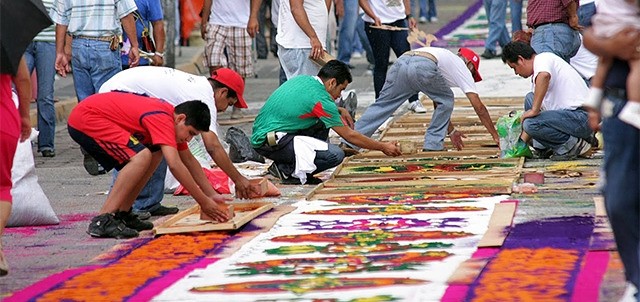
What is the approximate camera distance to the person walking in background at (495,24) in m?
20.3

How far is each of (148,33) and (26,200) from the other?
13.8 feet

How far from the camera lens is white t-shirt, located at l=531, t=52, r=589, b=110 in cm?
1102

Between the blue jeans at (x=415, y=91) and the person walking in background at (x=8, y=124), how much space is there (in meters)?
5.16

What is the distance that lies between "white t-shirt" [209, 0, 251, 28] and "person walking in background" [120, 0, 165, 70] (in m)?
1.87

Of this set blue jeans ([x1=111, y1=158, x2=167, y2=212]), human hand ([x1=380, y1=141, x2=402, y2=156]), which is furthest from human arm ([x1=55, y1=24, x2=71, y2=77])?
human hand ([x1=380, y1=141, x2=402, y2=156])

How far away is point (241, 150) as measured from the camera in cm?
1183

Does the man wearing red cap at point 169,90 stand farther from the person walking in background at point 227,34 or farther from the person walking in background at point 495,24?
the person walking in background at point 495,24

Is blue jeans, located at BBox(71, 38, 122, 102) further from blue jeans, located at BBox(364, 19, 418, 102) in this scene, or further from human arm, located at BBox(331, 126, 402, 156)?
blue jeans, located at BBox(364, 19, 418, 102)

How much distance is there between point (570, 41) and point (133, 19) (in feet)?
12.1

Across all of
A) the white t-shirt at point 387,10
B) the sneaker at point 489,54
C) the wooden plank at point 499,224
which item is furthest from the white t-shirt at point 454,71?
the sneaker at point 489,54

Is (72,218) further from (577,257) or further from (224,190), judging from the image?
(577,257)

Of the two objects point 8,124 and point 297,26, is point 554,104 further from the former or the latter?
point 8,124

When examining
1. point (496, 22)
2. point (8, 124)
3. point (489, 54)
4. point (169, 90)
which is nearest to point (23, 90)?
point (8, 124)

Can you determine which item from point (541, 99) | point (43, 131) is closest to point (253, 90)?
point (43, 131)
